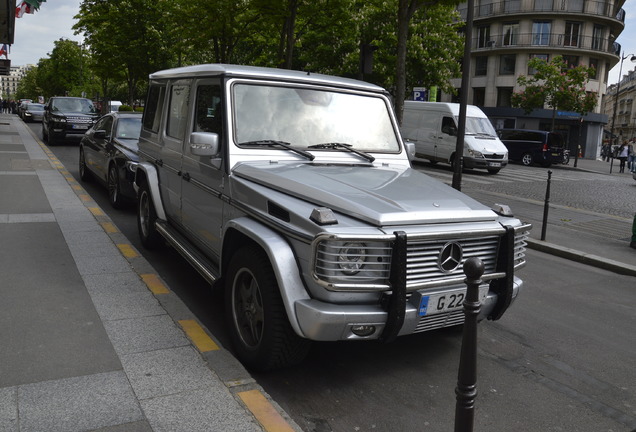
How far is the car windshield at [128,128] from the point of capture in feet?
32.4

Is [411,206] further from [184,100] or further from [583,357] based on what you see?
[184,100]

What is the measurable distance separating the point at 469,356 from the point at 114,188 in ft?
26.1

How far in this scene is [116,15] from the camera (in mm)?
29719

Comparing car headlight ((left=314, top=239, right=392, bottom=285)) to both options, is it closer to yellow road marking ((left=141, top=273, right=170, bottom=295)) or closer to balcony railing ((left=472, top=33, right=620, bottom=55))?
yellow road marking ((left=141, top=273, right=170, bottom=295))

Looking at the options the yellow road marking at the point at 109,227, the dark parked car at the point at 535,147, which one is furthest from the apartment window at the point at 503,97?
the yellow road marking at the point at 109,227

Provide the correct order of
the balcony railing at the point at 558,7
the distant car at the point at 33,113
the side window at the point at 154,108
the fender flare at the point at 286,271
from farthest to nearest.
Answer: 1. the balcony railing at the point at 558,7
2. the distant car at the point at 33,113
3. the side window at the point at 154,108
4. the fender flare at the point at 286,271

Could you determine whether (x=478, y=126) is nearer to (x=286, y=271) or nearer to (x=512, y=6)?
(x=286, y=271)

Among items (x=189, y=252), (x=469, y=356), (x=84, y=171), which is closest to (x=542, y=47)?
(x=84, y=171)

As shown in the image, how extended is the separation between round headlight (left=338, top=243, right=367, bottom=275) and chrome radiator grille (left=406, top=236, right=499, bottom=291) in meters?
0.28

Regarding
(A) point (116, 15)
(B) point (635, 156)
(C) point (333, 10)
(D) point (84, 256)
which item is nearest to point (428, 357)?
(D) point (84, 256)

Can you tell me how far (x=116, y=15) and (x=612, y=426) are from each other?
30996 millimetres

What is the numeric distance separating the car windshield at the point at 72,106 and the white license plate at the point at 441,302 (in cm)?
2067

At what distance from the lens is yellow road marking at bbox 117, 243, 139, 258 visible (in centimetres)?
650

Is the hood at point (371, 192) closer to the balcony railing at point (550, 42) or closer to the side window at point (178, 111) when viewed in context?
the side window at point (178, 111)
